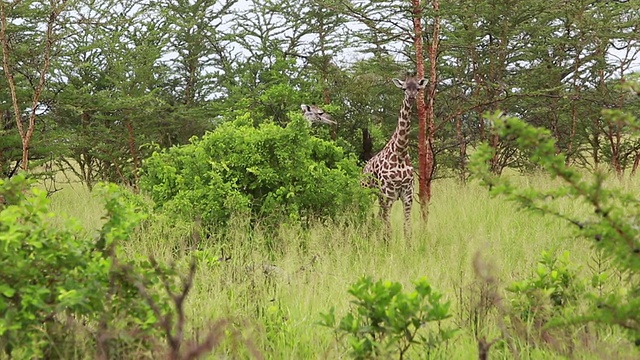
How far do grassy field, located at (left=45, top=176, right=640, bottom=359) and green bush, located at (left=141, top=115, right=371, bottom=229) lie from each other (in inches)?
13.4

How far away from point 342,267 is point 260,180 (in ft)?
6.96

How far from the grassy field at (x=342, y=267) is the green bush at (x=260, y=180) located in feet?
1.11

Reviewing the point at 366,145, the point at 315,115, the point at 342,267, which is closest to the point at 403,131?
the point at 315,115

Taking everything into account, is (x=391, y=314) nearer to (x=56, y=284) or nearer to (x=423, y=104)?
(x=56, y=284)

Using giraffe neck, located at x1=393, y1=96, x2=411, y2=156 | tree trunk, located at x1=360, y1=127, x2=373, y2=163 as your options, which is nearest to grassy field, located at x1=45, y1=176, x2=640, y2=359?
giraffe neck, located at x1=393, y1=96, x2=411, y2=156

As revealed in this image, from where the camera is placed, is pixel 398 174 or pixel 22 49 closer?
pixel 398 174

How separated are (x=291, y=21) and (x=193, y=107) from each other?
296 centimetres

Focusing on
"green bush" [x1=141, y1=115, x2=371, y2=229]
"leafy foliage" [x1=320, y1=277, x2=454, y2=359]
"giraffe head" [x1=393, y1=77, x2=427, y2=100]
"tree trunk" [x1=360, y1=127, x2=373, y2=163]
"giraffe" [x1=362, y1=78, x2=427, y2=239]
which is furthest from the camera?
"tree trunk" [x1=360, y1=127, x2=373, y2=163]

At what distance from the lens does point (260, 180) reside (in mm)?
7277

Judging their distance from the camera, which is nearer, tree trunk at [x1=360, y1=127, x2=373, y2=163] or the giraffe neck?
the giraffe neck

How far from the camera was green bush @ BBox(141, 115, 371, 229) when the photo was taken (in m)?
7.17

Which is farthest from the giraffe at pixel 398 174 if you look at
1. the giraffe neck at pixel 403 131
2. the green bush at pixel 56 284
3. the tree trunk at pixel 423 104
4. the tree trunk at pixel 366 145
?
the green bush at pixel 56 284

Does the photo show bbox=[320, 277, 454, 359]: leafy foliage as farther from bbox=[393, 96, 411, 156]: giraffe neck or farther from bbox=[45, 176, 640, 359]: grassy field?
bbox=[393, 96, 411, 156]: giraffe neck

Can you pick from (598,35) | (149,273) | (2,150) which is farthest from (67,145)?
(598,35)
